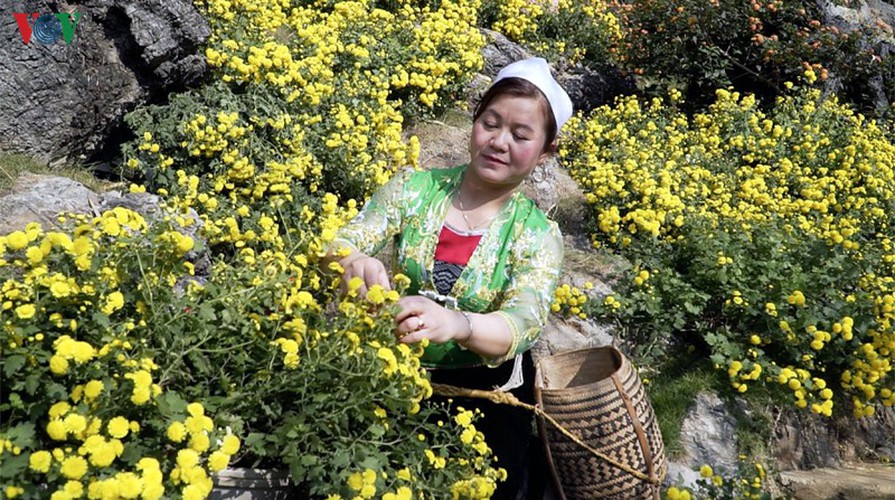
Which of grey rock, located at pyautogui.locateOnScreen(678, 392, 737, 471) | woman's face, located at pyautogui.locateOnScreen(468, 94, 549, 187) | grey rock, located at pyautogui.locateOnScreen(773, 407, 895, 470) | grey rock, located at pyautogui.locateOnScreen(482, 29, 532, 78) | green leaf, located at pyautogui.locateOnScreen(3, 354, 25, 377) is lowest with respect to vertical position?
grey rock, located at pyautogui.locateOnScreen(773, 407, 895, 470)

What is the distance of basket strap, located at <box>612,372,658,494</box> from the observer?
247 centimetres

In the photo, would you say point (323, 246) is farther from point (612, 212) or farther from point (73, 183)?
point (612, 212)

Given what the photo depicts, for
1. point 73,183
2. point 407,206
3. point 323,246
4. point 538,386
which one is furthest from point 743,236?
point 73,183

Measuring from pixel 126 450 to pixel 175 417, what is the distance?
0.32 feet

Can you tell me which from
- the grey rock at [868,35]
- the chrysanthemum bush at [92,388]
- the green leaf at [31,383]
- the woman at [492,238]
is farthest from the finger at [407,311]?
the grey rock at [868,35]

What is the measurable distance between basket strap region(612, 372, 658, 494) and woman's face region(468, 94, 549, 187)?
2.57ft

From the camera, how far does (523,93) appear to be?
7.33ft

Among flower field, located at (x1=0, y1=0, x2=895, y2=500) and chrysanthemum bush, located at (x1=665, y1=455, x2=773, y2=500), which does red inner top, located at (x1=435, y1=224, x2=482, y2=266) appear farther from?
chrysanthemum bush, located at (x1=665, y1=455, x2=773, y2=500)

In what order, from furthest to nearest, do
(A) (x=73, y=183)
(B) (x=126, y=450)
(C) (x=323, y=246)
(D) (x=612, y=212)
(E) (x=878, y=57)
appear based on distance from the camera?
(E) (x=878, y=57), (D) (x=612, y=212), (A) (x=73, y=183), (C) (x=323, y=246), (B) (x=126, y=450)

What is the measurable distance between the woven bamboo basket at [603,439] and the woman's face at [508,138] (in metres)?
0.78

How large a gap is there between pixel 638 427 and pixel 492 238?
80cm

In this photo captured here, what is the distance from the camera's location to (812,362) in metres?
3.57

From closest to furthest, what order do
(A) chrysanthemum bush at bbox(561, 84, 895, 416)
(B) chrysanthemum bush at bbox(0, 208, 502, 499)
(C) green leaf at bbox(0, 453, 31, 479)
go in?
(C) green leaf at bbox(0, 453, 31, 479) < (B) chrysanthemum bush at bbox(0, 208, 502, 499) < (A) chrysanthemum bush at bbox(561, 84, 895, 416)

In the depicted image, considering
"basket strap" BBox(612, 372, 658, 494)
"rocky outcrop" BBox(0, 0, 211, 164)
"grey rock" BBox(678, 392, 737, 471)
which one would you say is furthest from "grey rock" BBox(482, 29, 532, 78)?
"basket strap" BBox(612, 372, 658, 494)
